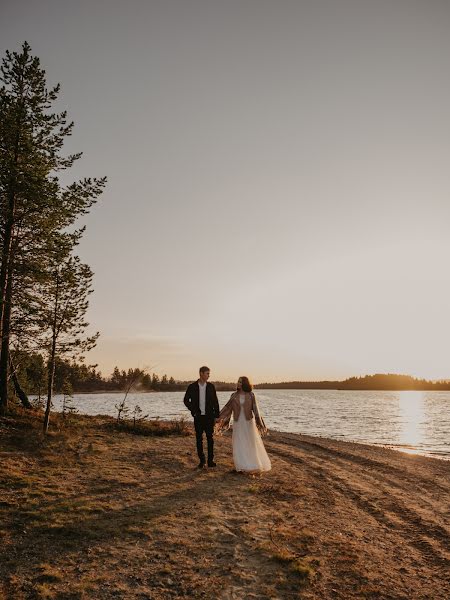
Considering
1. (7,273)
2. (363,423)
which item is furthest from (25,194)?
(363,423)

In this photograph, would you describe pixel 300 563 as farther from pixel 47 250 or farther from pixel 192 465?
pixel 47 250

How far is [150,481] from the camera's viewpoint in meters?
10.1

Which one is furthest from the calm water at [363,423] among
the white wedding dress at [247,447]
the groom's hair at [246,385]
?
A: the groom's hair at [246,385]

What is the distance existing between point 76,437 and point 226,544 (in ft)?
35.6

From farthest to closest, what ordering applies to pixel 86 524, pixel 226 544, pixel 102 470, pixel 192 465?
pixel 192 465 < pixel 102 470 < pixel 86 524 < pixel 226 544

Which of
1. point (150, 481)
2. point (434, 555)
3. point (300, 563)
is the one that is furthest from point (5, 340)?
point (434, 555)

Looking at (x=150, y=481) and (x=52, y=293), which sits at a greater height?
(x=52, y=293)

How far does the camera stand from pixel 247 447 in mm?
11500

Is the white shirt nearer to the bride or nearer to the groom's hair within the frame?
the bride

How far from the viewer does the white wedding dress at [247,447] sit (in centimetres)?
1138

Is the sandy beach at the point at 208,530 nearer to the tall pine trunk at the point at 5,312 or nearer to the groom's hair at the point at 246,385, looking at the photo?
the groom's hair at the point at 246,385

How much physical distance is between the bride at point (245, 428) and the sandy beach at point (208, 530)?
479mm

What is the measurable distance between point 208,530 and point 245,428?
4788mm

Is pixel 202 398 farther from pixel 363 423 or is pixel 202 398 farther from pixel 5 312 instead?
pixel 363 423
